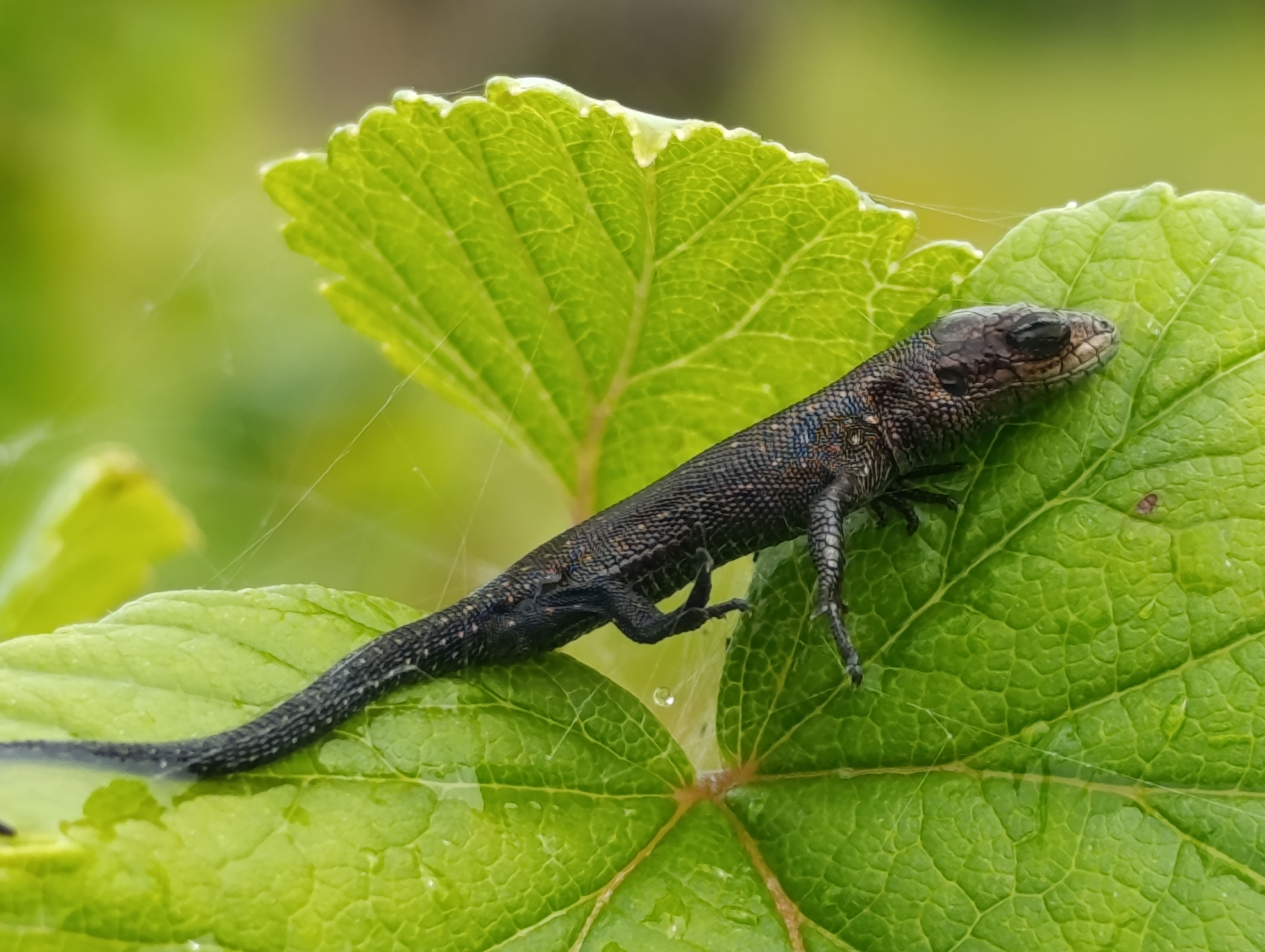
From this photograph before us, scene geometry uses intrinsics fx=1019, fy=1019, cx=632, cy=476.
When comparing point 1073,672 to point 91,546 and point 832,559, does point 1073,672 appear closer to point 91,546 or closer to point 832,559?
point 832,559

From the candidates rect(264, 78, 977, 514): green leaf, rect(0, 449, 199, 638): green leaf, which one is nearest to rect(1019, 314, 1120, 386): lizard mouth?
rect(264, 78, 977, 514): green leaf

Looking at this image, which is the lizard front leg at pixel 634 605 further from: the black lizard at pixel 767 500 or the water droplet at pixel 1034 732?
the water droplet at pixel 1034 732

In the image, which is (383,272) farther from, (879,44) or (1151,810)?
(879,44)

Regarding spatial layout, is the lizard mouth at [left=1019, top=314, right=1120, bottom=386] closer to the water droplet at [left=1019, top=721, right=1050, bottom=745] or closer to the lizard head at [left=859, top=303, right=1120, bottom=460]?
the lizard head at [left=859, top=303, right=1120, bottom=460]

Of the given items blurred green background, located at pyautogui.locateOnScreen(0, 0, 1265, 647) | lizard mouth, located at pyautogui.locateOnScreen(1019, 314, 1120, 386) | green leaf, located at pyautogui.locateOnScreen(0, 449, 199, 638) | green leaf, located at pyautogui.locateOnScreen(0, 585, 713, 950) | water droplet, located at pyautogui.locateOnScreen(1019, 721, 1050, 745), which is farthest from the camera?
blurred green background, located at pyautogui.locateOnScreen(0, 0, 1265, 647)

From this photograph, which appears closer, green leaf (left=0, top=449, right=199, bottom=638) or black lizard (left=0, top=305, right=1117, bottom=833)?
black lizard (left=0, top=305, right=1117, bottom=833)

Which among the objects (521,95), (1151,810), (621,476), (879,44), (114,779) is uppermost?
(879,44)

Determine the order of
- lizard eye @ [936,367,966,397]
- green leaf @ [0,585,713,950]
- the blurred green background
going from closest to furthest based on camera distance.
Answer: green leaf @ [0,585,713,950], lizard eye @ [936,367,966,397], the blurred green background

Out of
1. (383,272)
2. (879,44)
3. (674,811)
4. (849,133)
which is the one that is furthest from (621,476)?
(879,44)
